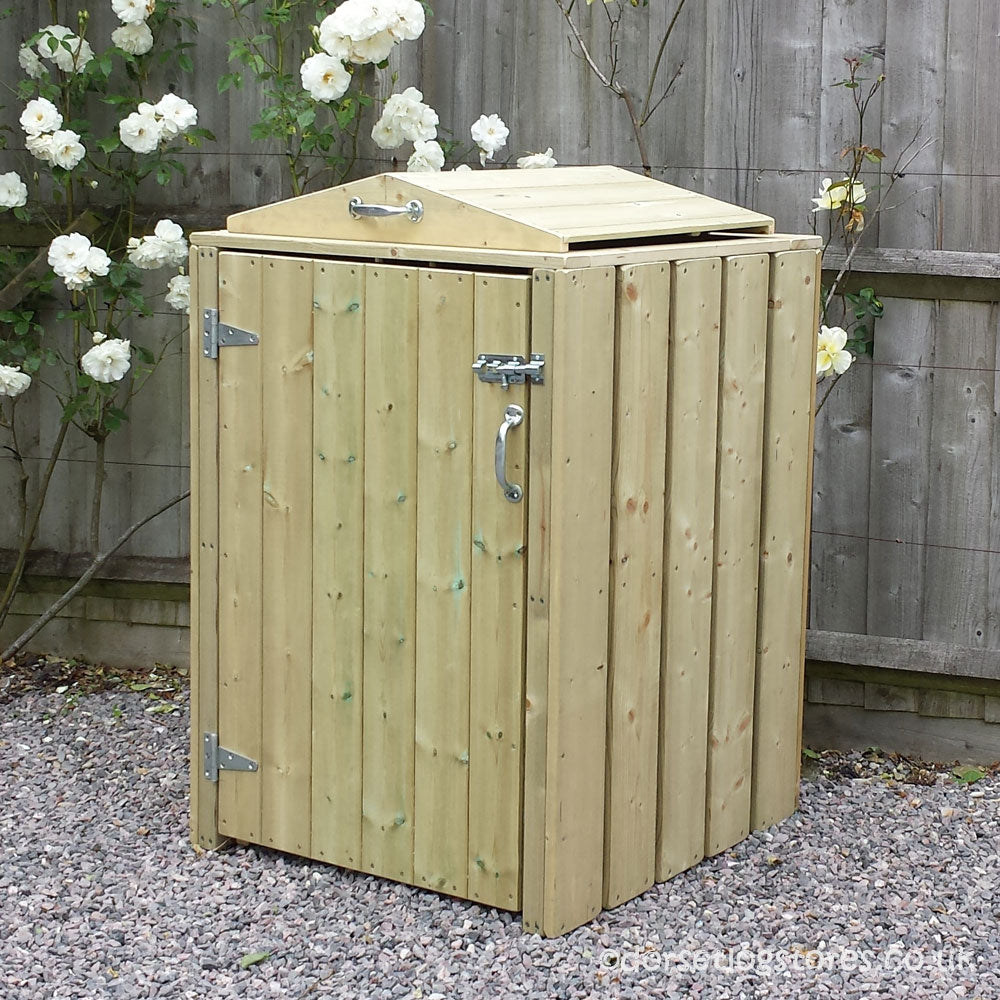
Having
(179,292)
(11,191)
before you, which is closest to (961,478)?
(179,292)

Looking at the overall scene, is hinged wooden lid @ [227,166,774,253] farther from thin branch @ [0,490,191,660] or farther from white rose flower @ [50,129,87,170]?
thin branch @ [0,490,191,660]

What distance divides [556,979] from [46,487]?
2.34 meters

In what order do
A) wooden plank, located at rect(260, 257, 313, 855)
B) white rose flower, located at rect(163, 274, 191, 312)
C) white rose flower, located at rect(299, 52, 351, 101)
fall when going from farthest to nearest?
white rose flower, located at rect(163, 274, 191, 312), white rose flower, located at rect(299, 52, 351, 101), wooden plank, located at rect(260, 257, 313, 855)

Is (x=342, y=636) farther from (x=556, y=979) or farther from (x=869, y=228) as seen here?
(x=869, y=228)

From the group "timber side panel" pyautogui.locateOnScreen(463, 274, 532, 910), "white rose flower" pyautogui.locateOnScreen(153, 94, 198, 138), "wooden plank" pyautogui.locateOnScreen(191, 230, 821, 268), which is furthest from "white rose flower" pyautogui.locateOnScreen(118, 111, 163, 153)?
"timber side panel" pyautogui.locateOnScreen(463, 274, 532, 910)

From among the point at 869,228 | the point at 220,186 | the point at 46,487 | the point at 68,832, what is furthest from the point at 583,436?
the point at 46,487

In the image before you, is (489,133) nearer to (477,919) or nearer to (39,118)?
(39,118)

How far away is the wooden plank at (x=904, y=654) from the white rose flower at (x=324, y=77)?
5.94ft

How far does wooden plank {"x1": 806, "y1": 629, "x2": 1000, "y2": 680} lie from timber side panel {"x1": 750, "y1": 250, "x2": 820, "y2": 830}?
16.3 inches

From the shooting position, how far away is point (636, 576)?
310cm

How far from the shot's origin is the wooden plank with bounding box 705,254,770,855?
3246 millimetres

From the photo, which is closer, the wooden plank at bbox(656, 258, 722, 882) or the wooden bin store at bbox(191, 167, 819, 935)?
the wooden bin store at bbox(191, 167, 819, 935)

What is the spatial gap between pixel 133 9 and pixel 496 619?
Result: 1.99 m

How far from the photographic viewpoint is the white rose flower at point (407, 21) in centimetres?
362
